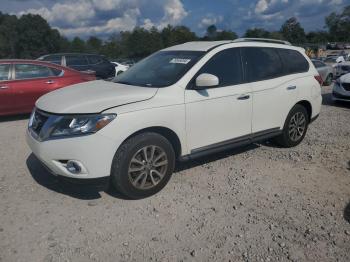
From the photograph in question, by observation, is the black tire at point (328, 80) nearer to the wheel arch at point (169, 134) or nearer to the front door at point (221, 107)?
the front door at point (221, 107)

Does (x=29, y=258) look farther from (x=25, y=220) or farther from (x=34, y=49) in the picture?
(x=34, y=49)

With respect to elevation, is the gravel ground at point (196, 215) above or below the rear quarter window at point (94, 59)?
below

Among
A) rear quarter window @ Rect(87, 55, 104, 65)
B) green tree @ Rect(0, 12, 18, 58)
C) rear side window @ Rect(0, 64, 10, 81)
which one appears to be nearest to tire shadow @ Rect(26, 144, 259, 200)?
rear side window @ Rect(0, 64, 10, 81)

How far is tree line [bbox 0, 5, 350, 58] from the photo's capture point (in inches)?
2496

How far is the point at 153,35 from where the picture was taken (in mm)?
63688

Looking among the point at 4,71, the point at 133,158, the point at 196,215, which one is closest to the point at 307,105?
the point at 196,215

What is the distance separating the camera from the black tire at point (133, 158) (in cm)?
366

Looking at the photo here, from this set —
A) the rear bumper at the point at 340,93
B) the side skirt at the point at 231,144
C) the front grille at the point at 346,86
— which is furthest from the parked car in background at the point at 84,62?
the side skirt at the point at 231,144

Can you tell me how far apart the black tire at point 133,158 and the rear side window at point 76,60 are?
9.59 metres

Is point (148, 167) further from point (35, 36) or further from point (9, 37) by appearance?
point (9, 37)

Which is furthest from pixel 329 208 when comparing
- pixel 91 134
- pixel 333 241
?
pixel 91 134

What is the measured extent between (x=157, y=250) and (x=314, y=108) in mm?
4137

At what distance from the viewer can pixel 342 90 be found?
9773 millimetres

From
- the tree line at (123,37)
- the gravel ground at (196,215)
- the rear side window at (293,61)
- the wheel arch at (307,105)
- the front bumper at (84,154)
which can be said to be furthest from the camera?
the tree line at (123,37)
